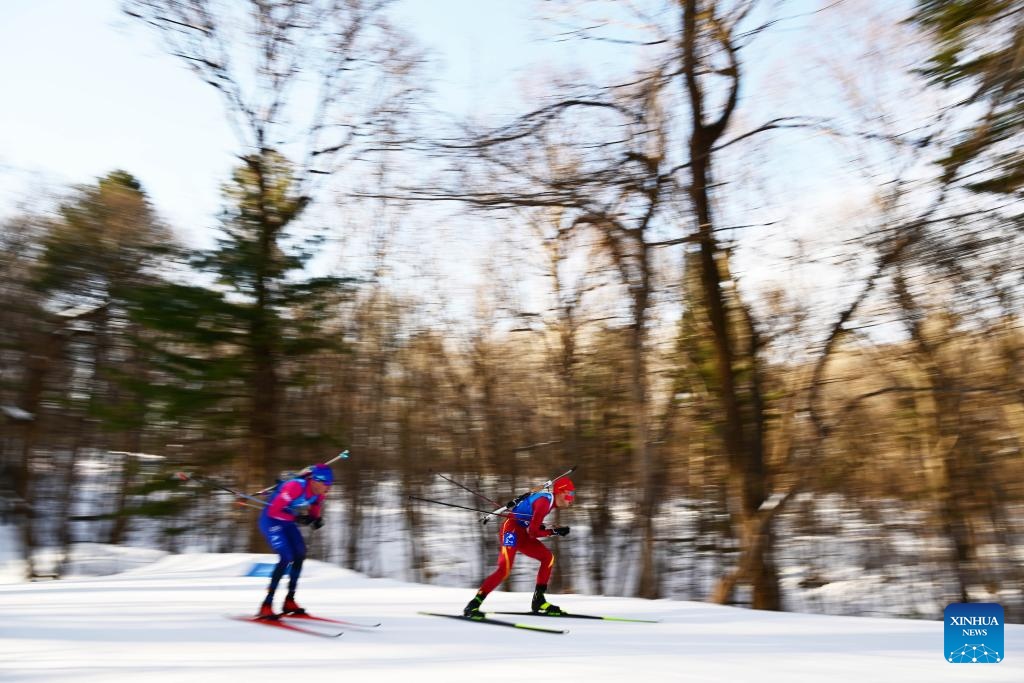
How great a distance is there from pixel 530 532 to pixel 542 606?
0.82m

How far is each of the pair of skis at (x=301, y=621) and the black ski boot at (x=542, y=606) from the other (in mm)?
1643

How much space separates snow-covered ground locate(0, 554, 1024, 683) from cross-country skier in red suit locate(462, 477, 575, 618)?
0.29 metres

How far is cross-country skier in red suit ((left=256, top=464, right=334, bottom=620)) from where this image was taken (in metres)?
6.56

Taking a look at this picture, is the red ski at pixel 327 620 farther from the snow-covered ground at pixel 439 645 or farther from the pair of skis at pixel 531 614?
the pair of skis at pixel 531 614

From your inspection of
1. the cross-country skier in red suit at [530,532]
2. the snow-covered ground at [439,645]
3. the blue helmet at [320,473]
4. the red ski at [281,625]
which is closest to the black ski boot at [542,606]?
the cross-country skier in red suit at [530,532]

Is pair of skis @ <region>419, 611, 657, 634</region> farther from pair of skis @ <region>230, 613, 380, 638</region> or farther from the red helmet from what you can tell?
the red helmet

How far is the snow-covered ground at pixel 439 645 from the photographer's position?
4582mm

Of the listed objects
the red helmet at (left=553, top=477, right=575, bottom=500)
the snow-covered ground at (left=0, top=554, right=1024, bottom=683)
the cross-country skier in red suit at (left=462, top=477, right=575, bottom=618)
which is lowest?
the snow-covered ground at (left=0, top=554, right=1024, bottom=683)

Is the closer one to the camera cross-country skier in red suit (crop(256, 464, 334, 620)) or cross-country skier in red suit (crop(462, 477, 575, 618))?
cross-country skier in red suit (crop(256, 464, 334, 620))

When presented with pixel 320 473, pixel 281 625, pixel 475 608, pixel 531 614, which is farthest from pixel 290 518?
pixel 531 614

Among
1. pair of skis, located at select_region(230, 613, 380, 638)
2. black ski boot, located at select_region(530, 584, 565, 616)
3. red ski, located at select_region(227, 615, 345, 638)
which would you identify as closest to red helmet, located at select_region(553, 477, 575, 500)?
black ski boot, located at select_region(530, 584, 565, 616)

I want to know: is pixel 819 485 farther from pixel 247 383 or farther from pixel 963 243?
pixel 247 383

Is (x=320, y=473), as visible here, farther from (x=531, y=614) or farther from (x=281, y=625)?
(x=531, y=614)

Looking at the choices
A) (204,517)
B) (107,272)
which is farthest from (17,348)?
(204,517)
